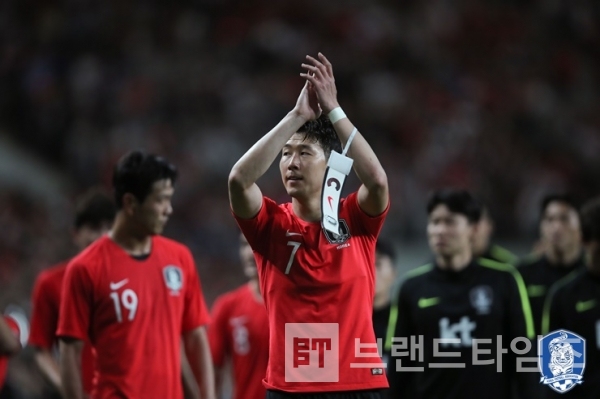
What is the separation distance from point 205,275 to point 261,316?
481 cm

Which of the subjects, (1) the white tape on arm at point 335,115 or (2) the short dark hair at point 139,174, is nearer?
(1) the white tape on arm at point 335,115

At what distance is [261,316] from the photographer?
281 inches

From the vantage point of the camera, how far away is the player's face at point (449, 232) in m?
6.44

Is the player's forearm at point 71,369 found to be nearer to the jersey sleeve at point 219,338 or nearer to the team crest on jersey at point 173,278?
the team crest on jersey at point 173,278

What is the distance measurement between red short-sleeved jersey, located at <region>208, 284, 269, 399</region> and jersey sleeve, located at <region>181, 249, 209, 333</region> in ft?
4.86

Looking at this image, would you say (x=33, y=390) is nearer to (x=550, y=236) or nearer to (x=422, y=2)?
(x=550, y=236)

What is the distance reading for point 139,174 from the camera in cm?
538

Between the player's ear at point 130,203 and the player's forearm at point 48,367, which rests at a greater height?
the player's ear at point 130,203

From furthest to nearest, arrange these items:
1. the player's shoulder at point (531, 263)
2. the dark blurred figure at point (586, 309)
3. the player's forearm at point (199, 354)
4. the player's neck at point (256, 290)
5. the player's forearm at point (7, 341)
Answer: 1. the player's shoulder at point (531, 263)
2. the player's neck at point (256, 290)
3. the dark blurred figure at point (586, 309)
4. the player's forearm at point (199, 354)
5. the player's forearm at point (7, 341)

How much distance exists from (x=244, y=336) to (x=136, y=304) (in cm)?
200

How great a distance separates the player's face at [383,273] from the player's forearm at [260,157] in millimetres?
3209

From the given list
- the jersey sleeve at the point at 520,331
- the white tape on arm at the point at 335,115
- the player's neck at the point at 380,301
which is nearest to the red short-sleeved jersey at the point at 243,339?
the player's neck at the point at 380,301

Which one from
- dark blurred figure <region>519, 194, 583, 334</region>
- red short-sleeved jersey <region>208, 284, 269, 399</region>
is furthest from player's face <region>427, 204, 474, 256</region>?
dark blurred figure <region>519, 194, 583, 334</region>

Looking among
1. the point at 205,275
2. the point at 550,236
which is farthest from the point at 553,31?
the point at 550,236
